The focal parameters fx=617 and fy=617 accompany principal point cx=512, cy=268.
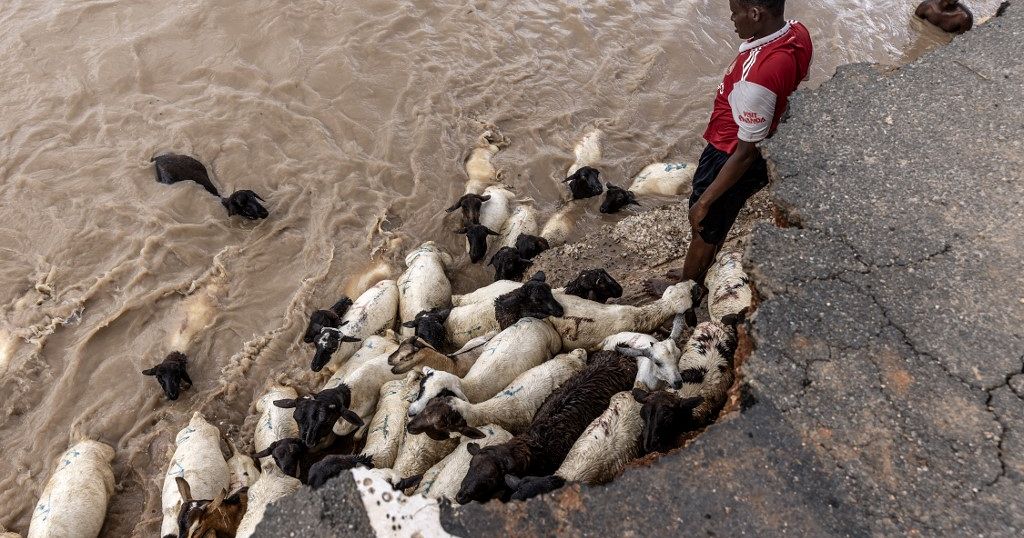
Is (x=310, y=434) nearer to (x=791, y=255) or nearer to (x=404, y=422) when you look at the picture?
(x=404, y=422)

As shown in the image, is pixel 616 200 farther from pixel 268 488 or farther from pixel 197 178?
pixel 197 178

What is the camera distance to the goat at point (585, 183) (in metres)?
7.23

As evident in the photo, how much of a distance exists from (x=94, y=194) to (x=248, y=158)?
5.43ft

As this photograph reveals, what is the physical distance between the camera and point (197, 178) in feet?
23.0

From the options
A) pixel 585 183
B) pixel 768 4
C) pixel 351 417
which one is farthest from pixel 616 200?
pixel 351 417

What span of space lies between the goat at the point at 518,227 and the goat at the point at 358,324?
1.42 m

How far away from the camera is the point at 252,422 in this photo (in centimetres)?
518

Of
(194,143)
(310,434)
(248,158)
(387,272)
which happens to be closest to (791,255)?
(310,434)

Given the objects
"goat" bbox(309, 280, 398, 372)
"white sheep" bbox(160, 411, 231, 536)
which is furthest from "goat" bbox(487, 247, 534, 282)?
"white sheep" bbox(160, 411, 231, 536)

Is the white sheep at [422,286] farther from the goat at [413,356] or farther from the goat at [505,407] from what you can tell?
the goat at [505,407]

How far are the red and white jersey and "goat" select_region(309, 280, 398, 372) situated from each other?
3.48m

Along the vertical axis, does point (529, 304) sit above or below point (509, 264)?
above

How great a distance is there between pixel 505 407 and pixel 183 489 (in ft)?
7.41

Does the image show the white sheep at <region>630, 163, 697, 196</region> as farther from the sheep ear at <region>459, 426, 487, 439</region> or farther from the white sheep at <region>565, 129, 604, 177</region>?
the sheep ear at <region>459, 426, 487, 439</region>
